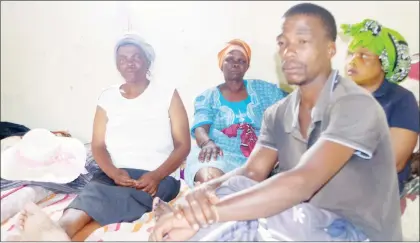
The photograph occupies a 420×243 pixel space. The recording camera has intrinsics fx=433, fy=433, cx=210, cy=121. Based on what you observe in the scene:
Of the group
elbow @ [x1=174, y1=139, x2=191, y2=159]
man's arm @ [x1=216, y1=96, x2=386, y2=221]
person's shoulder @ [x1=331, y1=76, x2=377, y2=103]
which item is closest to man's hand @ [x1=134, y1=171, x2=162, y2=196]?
elbow @ [x1=174, y1=139, x2=191, y2=159]

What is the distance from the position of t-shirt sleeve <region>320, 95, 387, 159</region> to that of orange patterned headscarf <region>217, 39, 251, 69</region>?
0.38 metres

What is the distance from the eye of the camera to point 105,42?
1.38m

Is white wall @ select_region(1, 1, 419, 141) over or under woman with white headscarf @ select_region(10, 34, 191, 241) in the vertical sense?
over

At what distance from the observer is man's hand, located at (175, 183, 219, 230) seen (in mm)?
1042

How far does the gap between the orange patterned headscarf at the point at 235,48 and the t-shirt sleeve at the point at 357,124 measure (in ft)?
1.26

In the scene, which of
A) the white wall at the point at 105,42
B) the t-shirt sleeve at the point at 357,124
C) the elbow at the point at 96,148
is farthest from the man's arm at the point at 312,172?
the elbow at the point at 96,148

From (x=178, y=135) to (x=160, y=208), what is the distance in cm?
26

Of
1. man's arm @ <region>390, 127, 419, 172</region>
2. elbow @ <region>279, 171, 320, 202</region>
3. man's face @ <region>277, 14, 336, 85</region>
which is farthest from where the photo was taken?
man's arm @ <region>390, 127, 419, 172</region>

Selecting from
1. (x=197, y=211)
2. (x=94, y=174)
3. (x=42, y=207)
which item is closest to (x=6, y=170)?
(x=42, y=207)

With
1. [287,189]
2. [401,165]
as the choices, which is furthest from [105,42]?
[401,165]

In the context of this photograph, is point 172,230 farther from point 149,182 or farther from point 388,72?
point 388,72

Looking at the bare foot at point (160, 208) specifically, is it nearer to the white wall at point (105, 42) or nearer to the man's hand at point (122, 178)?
the man's hand at point (122, 178)

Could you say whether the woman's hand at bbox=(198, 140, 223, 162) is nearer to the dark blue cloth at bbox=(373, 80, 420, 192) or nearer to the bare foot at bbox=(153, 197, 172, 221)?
the bare foot at bbox=(153, 197, 172, 221)

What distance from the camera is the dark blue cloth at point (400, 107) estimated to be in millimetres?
1252
